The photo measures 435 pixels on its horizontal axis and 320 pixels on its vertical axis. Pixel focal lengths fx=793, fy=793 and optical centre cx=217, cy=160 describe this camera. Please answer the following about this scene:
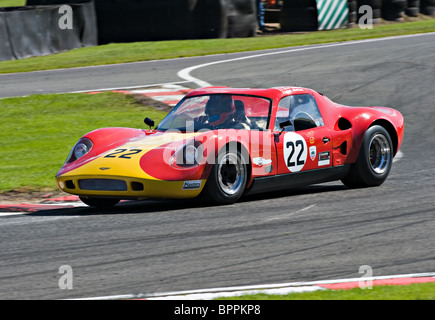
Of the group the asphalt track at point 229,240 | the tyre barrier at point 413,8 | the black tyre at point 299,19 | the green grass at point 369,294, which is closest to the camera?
the green grass at point 369,294

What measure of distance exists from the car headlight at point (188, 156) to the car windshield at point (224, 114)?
0.69 metres

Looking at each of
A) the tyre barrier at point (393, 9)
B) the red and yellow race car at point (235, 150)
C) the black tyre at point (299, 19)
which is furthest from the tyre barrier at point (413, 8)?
the red and yellow race car at point (235, 150)

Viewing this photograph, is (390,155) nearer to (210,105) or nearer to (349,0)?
(210,105)

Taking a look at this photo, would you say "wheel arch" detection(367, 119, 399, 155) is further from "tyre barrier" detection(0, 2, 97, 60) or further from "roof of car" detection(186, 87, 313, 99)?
"tyre barrier" detection(0, 2, 97, 60)

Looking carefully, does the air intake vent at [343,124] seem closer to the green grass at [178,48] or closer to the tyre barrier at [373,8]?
the green grass at [178,48]

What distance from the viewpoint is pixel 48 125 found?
1256cm

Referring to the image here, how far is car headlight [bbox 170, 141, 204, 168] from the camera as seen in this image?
7281 millimetres

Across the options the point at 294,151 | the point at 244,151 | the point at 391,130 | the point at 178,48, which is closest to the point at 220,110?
the point at 244,151

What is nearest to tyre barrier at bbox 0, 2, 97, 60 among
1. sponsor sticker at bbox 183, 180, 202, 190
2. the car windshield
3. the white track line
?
the white track line

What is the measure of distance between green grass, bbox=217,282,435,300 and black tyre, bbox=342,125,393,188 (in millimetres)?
4078

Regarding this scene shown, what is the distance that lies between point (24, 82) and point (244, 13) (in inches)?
333

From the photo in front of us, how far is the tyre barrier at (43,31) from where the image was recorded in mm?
19719

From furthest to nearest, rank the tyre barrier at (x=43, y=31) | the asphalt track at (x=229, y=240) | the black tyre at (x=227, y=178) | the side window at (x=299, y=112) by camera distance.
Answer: the tyre barrier at (x=43, y=31)
the side window at (x=299, y=112)
the black tyre at (x=227, y=178)
the asphalt track at (x=229, y=240)
